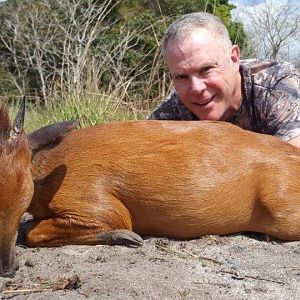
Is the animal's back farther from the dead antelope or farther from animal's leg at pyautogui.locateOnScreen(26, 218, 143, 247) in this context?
animal's leg at pyautogui.locateOnScreen(26, 218, 143, 247)

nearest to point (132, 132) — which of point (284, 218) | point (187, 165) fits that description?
point (187, 165)

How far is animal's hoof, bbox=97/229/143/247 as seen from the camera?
167 inches

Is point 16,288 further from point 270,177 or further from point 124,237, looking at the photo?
point 270,177

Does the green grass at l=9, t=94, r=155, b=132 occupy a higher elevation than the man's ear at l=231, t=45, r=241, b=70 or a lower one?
lower

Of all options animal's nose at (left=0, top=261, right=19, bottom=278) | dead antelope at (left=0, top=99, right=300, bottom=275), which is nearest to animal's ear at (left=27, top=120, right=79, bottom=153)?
dead antelope at (left=0, top=99, right=300, bottom=275)

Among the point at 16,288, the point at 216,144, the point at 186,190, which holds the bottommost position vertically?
the point at 16,288

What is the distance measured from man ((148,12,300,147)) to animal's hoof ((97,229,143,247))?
5.31 feet

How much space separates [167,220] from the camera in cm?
436

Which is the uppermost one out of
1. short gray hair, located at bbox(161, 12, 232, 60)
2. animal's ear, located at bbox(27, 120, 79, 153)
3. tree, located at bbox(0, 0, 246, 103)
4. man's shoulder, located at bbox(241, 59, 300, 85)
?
short gray hair, located at bbox(161, 12, 232, 60)

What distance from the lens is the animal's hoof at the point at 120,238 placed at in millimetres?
4246

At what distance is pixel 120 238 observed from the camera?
425 cm

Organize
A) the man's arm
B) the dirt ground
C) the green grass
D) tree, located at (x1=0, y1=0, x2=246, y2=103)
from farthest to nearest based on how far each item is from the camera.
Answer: tree, located at (x1=0, y1=0, x2=246, y2=103) → the green grass → the man's arm → the dirt ground

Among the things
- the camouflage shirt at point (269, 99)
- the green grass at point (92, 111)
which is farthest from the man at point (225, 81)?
the green grass at point (92, 111)

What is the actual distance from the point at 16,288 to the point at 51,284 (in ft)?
0.66
